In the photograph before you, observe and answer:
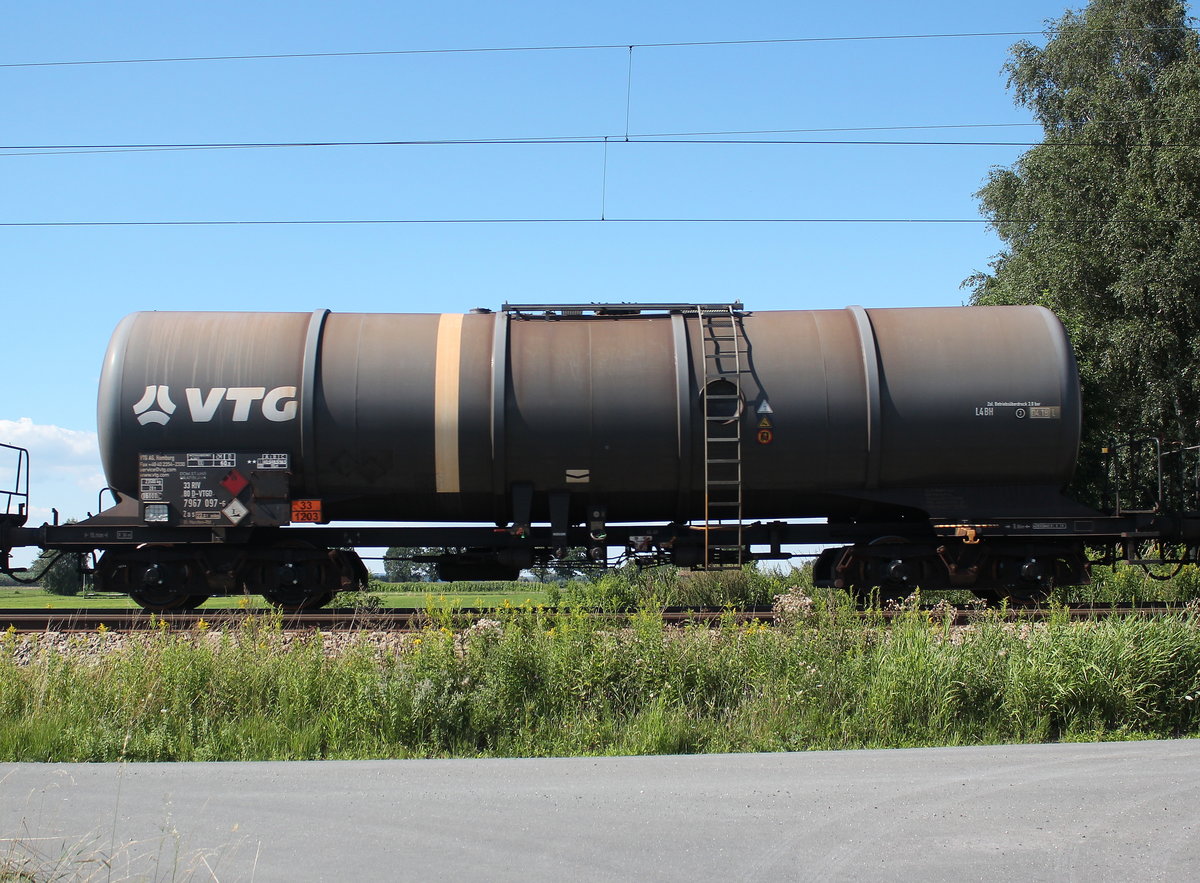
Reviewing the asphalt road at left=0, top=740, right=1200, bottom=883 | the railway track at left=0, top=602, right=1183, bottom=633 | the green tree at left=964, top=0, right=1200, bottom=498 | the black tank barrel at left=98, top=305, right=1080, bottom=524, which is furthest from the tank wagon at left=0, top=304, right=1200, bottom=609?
the green tree at left=964, top=0, right=1200, bottom=498

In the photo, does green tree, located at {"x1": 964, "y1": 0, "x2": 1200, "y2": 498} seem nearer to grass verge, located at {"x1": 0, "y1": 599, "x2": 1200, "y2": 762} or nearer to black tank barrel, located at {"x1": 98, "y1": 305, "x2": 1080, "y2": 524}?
black tank barrel, located at {"x1": 98, "y1": 305, "x2": 1080, "y2": 524}

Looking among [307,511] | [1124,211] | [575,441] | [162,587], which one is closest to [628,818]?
[575,441]

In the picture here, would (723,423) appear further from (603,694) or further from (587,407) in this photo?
(603,694)

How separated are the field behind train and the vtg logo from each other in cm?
414

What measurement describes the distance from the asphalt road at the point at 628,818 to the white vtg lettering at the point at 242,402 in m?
6.25

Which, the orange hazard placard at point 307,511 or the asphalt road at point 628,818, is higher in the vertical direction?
the orange hazard placard at point 307,511

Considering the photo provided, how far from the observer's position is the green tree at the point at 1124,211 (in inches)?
996

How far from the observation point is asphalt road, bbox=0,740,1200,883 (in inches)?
184

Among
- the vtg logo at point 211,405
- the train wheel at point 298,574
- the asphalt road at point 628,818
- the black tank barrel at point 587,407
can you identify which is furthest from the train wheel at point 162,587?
the asphalt road at point 628,818

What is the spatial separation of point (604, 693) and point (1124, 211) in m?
23.9

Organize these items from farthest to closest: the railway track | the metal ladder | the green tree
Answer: the green tree → the metal ladder → the railway track

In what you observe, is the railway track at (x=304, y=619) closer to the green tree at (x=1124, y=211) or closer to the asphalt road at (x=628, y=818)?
the asphalt road at (x=628, y=818)

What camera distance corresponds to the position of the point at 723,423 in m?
12.2

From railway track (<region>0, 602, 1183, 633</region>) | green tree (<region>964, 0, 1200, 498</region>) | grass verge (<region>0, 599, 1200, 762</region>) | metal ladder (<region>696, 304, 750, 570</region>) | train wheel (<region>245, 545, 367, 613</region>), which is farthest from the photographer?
green tree (<region>964, 0, 1200, 498</region>)
